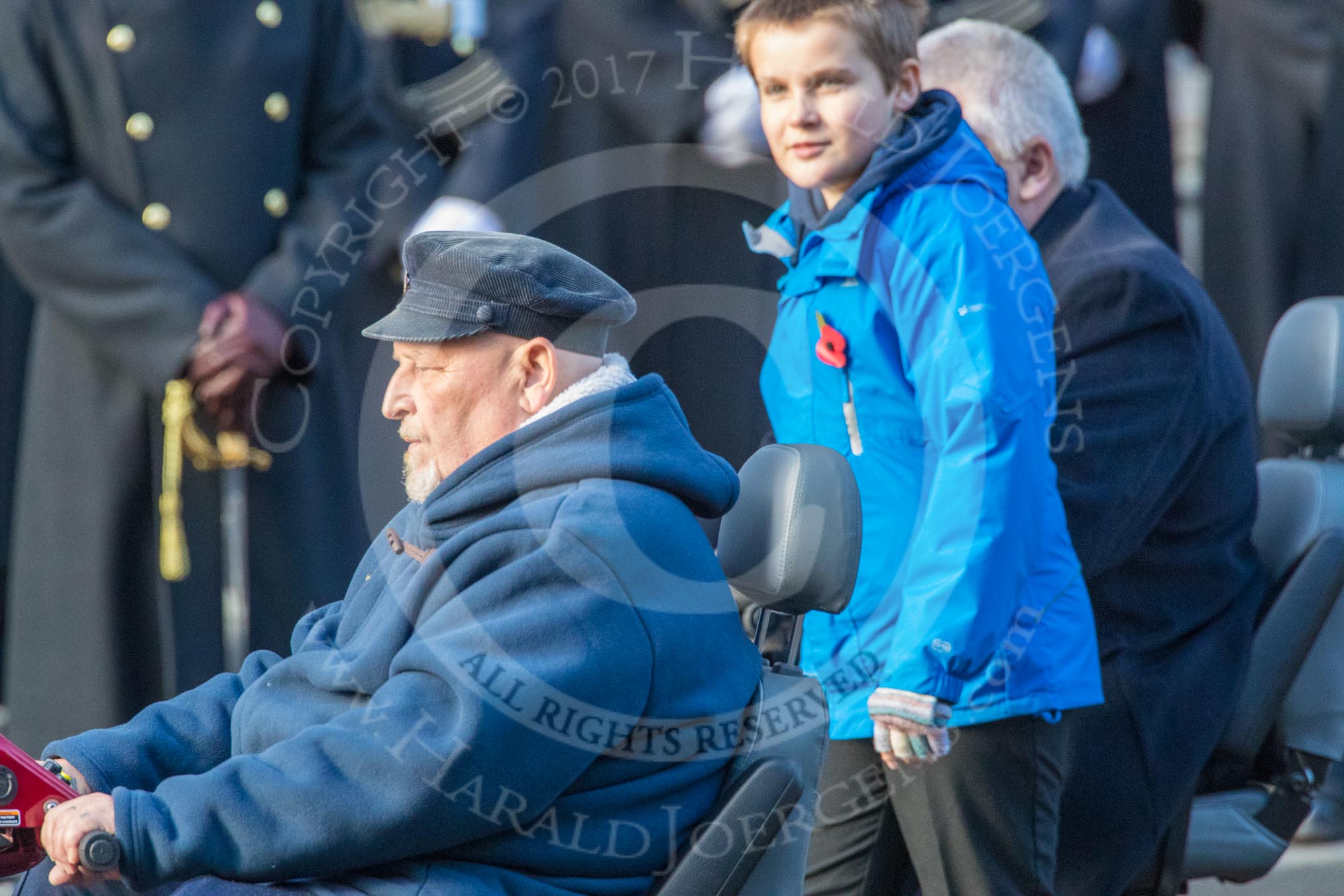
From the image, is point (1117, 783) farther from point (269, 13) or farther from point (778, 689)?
point (269, 13)

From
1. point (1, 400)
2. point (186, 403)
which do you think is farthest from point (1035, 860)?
point (1, 400)

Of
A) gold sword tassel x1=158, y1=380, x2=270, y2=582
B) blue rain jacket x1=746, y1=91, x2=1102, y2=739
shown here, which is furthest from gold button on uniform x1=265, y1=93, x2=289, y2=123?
blue rain jacket x1=746, y1=91, x2=1102, y2=739

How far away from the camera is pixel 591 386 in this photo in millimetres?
2129

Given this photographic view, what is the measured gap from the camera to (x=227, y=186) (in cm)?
390

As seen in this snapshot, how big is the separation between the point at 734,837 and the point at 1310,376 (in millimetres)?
1613

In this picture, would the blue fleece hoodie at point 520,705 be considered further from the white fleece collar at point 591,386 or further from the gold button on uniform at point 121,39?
the gold button on uniform at point 121,39

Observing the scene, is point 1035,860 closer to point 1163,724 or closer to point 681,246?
point 1163,724

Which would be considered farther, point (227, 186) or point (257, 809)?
point (227, 186)

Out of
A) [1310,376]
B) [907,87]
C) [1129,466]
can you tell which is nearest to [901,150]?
[907,87]

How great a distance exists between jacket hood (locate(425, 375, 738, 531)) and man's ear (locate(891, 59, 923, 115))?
0.78 meters

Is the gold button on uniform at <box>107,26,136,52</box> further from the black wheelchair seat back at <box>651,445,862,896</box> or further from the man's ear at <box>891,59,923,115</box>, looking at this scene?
the black wheelchair seat back at <box>651,445,862,896</box>

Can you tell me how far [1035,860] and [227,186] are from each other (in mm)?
2286

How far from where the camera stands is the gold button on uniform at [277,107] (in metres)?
3.93

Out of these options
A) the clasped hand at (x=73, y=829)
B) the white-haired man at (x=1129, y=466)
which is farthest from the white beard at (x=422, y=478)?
the white-haired man at (x=1129, y=466)
